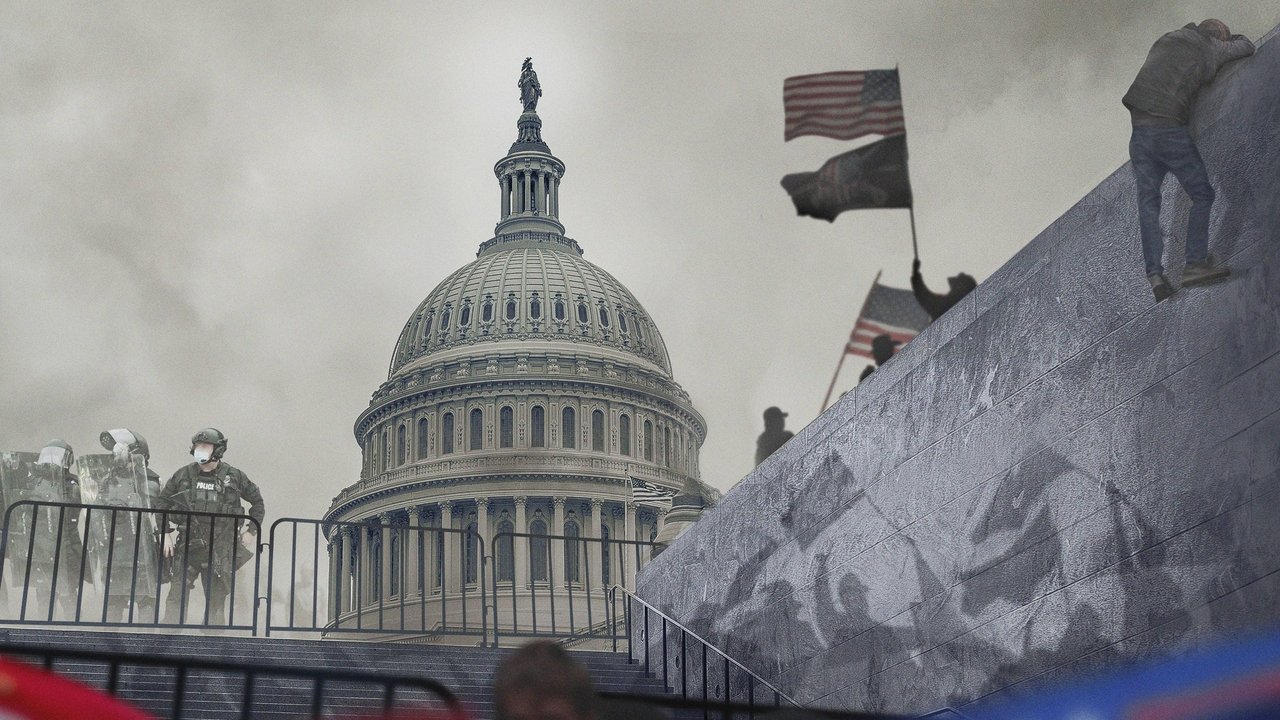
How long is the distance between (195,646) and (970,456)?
4.65m

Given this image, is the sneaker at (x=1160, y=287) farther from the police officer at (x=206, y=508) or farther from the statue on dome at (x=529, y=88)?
the statue on dome at (x=529, y=88)

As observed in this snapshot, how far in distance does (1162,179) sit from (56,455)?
13089mm

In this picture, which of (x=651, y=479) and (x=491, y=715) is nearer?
(x=491, y=715)

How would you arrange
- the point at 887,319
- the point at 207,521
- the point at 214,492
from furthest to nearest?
the point at 207,521 → the point at 214,492 → the point at 887,319

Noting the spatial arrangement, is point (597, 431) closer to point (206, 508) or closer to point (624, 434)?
point (624, 434)

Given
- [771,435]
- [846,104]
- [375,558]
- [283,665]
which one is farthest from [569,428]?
[283,665]

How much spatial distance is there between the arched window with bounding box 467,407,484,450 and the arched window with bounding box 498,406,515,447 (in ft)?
2.83

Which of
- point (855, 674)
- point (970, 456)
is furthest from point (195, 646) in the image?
point (970, 456)

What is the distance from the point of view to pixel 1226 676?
14.2 ft

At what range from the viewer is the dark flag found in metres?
9.16

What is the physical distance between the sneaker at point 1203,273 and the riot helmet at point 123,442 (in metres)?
12.5

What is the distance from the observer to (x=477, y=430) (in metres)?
73.3

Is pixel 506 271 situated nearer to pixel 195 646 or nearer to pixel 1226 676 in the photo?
pixel 195 646

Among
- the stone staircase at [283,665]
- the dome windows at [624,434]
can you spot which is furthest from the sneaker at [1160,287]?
the dome windows at [624,434]
